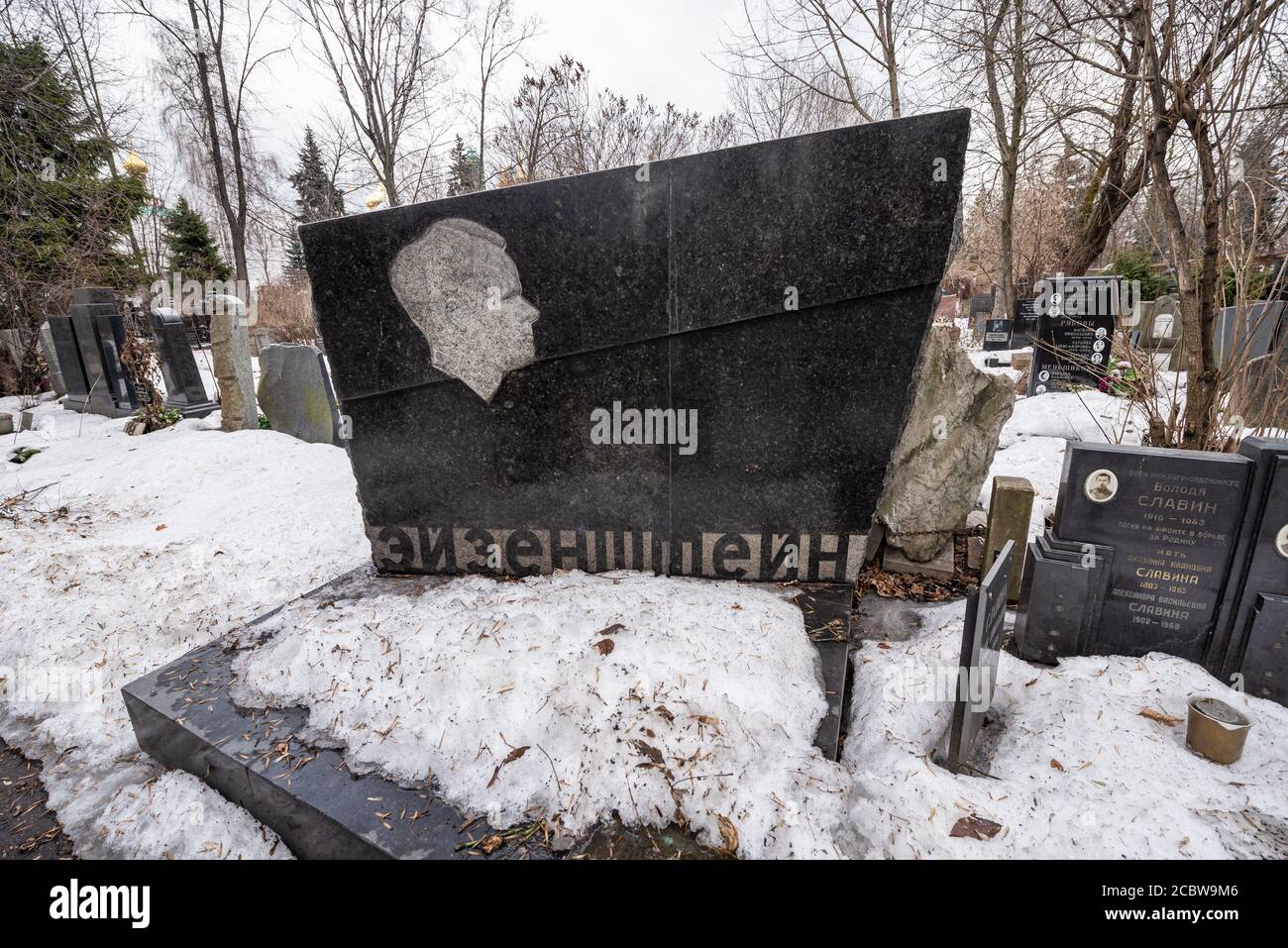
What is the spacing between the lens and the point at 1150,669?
239cm

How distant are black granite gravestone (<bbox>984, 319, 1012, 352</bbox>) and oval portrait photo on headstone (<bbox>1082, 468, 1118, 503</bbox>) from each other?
42.7 ft

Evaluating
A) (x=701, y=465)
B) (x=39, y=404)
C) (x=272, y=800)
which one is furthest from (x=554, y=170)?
(x=272, y=800)

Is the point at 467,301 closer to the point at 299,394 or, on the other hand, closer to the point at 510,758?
the point at 510,758

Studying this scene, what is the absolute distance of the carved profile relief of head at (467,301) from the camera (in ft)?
9.30

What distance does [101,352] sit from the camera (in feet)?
30.7

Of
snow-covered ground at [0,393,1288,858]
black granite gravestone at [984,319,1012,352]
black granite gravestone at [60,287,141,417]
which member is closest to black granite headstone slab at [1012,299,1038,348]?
black granite gravestone at [984,319,1012,352]

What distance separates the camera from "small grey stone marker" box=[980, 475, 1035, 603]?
3.28 meters

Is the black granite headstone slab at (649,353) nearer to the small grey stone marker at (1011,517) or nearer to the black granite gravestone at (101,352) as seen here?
the small grey stone marker at (1011,517)

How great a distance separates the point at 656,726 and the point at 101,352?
11.5 m

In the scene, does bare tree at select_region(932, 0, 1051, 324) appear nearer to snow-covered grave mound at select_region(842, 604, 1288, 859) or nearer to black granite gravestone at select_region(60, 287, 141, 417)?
snow-covered grave mound at select_region(842, 604, 1288, 859)

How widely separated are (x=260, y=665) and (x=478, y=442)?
1338 mm

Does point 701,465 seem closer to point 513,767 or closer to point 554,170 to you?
point 513,767
